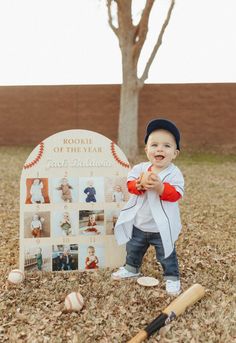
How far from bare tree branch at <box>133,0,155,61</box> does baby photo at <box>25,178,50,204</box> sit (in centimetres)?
878

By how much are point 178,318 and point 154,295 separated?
1.11ft

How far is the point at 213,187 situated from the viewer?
27.1 feet

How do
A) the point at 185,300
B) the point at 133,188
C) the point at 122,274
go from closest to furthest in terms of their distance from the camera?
the point at 185,300, the point at 133,188, the point at 122,274

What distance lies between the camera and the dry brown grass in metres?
2.74

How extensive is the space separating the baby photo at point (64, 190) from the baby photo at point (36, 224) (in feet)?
0.51

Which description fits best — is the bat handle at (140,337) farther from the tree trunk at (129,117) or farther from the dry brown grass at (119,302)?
the tree trunk at (129,117)

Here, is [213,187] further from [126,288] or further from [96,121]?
[96,121]

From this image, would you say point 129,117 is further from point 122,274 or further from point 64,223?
point 122,274

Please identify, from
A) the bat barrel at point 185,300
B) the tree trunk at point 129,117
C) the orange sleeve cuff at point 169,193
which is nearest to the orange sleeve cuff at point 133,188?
the orange sleeve cuff at point 169,193

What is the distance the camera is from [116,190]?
11.8 ft

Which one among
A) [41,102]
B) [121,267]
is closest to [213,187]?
[121,267]

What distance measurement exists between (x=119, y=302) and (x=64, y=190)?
99 cm

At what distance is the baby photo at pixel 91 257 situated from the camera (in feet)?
11.9

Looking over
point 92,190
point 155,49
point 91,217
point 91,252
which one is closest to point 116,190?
point 92,190
